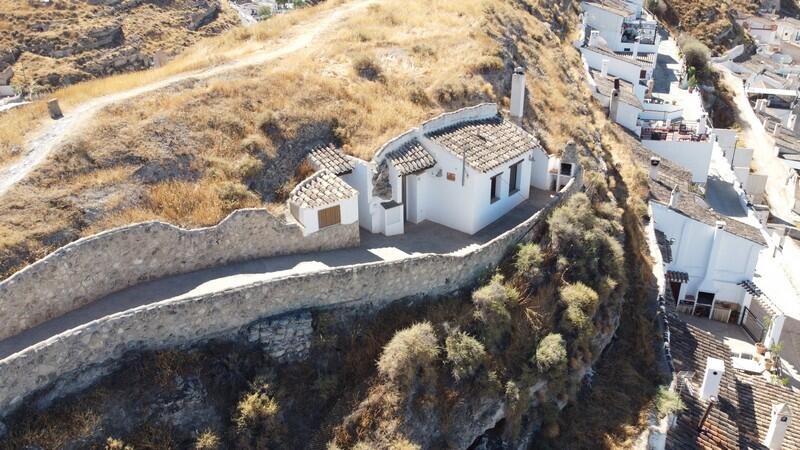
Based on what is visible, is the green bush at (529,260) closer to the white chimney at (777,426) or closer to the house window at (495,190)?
the house window at (495,190)

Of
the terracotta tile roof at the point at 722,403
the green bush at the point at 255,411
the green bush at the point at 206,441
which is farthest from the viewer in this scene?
the terracotta tile roof at the point at 722,403

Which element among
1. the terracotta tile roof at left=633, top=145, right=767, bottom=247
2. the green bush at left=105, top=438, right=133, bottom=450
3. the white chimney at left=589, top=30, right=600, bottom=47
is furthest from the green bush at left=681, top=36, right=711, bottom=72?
the green bush at left=105, top=438, right=133, bottom=450

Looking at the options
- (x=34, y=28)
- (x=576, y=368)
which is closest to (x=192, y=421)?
(x=576, y=368)

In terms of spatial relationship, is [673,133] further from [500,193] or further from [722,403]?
[500,193]

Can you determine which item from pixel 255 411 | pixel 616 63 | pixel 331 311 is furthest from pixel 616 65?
pixel 255 411

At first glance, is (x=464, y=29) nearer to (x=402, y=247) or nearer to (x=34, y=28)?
(x=402, y=247)


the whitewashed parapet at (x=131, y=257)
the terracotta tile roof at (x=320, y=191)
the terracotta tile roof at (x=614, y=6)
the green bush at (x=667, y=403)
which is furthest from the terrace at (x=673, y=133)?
the whitewashed parapet at (x=131, y=257)
